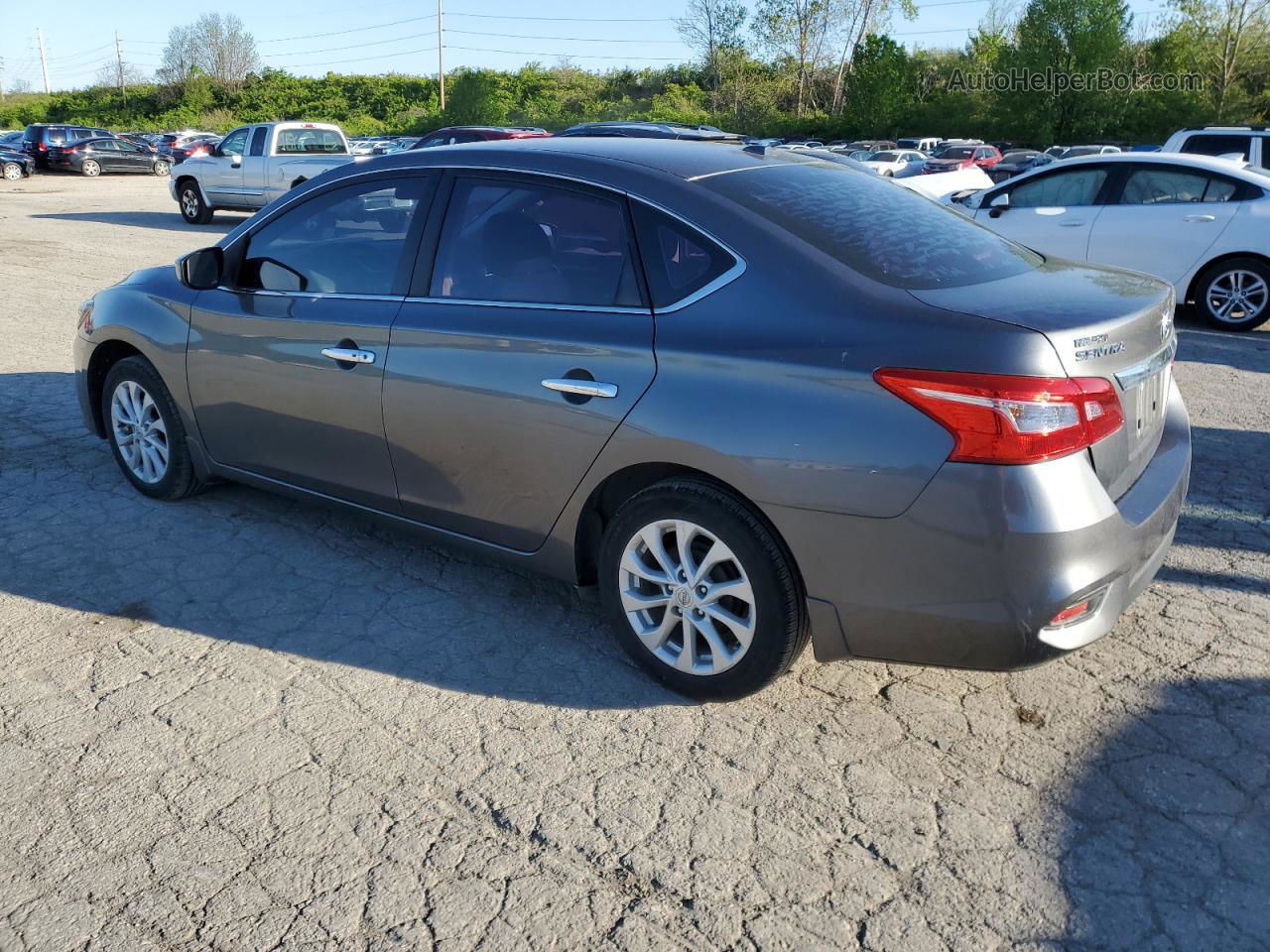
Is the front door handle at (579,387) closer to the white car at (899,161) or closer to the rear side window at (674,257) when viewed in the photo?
the rear side window at (674,257)

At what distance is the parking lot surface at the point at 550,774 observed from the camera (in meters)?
2.47

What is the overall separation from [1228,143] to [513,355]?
13646 mm

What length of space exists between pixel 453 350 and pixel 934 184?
414 inches

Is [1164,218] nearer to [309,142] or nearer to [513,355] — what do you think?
[513,355]

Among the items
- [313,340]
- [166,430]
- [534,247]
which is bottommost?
[166,430]

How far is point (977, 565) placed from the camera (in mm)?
2742

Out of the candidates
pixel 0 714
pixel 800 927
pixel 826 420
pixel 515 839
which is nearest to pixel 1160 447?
pixel 826 420

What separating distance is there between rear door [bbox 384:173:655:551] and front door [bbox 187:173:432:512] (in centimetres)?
15

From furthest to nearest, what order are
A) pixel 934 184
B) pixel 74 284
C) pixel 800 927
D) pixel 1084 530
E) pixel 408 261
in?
1. pixel 934 184
2. pixel 74 284
3. pixel 408 261
4. pixel 1084 530
5. pixel 800 927

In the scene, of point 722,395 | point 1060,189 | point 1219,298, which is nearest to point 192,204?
point 1060,189

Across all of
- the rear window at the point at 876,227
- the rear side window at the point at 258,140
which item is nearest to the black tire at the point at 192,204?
the rear side window at the point at 258,140

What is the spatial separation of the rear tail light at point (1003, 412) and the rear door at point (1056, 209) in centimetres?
757

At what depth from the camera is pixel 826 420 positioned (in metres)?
2.87

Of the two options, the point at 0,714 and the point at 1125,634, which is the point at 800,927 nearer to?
the point at 1125,634
